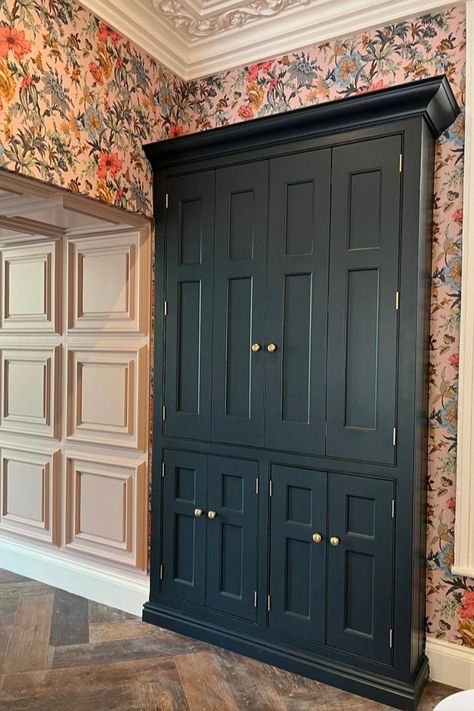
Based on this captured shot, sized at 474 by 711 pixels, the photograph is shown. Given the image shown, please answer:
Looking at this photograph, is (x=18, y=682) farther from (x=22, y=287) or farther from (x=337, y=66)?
(x=337, y=66)

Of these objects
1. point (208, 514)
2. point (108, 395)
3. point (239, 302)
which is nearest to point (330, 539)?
point (208, 514)

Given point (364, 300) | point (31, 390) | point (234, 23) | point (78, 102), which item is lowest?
point (31, 390)

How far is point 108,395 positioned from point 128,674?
1279 millimetres

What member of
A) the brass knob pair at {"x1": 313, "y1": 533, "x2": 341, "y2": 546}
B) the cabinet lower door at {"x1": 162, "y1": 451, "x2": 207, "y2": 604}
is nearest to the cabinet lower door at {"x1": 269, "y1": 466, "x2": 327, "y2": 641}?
the brass knob pair at {"x1": 313, "y1": 533, "x2": 341, "y2": 546}

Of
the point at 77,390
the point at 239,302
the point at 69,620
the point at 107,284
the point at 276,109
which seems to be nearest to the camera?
the point at 239,302

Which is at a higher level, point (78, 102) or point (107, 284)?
point (78, 102)

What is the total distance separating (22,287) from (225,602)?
2062mm

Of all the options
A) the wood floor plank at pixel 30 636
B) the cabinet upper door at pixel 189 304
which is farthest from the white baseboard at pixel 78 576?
the cabinet upper door at pixel 189 304

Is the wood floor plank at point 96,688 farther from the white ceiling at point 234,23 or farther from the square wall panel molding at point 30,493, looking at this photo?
the white ceiling at point 234,23

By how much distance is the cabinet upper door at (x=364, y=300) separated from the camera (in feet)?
6.61

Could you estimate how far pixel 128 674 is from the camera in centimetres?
219

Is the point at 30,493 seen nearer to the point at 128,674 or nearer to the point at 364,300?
the point at 128,674

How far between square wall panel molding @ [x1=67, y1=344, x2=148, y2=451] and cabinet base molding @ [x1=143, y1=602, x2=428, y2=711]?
858mm

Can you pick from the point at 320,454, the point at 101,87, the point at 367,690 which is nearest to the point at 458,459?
the point at 320,454
